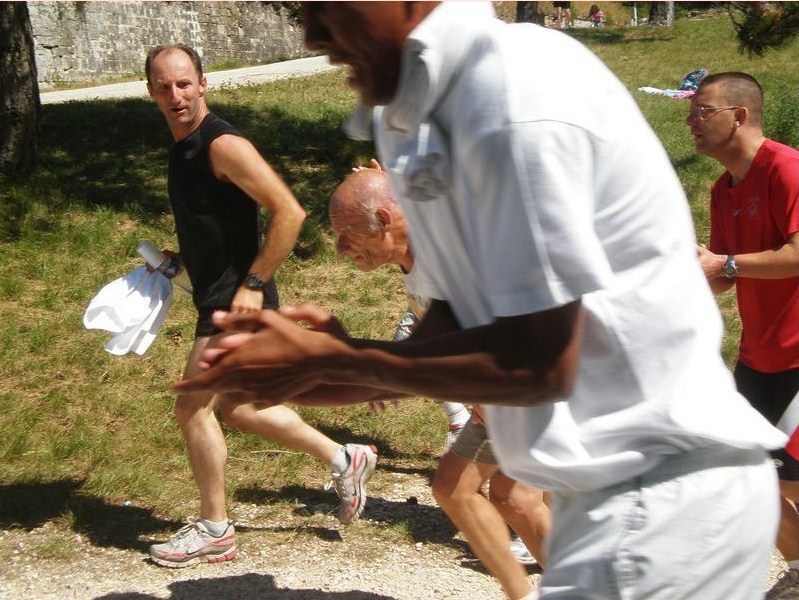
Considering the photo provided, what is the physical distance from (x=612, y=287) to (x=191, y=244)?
3.42m

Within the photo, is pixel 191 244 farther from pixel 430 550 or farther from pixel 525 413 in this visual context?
pixel 525 413

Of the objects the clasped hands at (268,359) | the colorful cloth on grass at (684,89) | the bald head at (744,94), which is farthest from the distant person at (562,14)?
the clasped hands at (268,359)

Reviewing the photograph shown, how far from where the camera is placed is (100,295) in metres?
4.75

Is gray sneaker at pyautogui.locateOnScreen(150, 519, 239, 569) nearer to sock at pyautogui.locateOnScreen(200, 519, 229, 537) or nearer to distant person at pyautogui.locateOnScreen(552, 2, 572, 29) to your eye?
sock at pyautogui.locateOnScreen(200, 519, 229, 537)

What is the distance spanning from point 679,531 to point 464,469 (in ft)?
7.18

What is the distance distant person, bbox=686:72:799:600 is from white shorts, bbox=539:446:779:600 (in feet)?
7.45

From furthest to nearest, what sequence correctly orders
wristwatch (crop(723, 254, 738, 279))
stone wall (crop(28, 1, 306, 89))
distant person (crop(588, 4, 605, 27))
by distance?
1. distant person (crop(588, 4, 605, 27))
2. stone wall (crop(28, 1, 306, 89))
3. wristwatch (crop(723, 254, 738, 279))

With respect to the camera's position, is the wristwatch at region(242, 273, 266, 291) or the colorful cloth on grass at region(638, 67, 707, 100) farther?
the colorful cloth on grass at region(638, 67, 707, 100)

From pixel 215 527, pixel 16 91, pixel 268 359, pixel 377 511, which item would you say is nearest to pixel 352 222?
pixel 215 527

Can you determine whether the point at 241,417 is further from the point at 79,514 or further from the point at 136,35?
the point at 136,35

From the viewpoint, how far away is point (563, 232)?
137 cm

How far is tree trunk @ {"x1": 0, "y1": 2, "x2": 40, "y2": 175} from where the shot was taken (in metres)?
8.96

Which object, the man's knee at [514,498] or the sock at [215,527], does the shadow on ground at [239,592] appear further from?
the man's knee at [514,498]

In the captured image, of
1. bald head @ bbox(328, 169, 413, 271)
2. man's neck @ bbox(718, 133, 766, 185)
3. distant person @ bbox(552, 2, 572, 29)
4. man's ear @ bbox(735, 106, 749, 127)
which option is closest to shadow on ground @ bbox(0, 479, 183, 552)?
bald head @ bbox(328, 169, 413, 271)
